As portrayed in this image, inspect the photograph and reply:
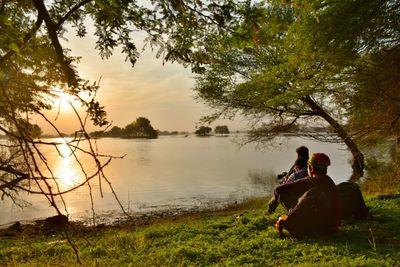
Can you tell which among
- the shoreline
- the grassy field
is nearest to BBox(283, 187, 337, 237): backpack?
the grassy field

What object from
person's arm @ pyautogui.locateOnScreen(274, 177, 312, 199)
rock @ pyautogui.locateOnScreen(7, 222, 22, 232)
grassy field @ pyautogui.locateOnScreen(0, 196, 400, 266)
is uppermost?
person's arm @ pyautogui.locateOnScreen(274, 177, 312, 199)

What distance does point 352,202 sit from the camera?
9.90 meters

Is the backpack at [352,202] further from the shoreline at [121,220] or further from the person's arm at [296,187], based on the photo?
the shoreline at [121,220]

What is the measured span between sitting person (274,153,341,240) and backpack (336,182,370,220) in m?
1.29

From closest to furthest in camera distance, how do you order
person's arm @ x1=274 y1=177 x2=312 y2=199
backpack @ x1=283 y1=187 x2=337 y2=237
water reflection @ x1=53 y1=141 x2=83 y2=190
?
water reflection @ x1=53 y1=141 x2=83 y2=190 → backpack @ x1=283 y1=187 x2=337 y2=237 → person's arm @ x1=274 y1=177 x2=312 y2=199

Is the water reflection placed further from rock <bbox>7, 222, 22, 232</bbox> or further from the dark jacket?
the dark jacket

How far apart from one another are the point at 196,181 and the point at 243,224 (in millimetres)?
24564

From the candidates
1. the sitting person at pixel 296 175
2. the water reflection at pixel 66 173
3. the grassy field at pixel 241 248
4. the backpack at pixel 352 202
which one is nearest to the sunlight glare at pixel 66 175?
the water reflection at pixel 66 173

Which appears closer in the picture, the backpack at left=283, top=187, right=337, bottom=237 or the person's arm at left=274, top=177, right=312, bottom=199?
the backpack at left=283, top=187, right=337, bottom=237

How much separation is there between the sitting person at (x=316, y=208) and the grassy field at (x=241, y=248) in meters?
0.24

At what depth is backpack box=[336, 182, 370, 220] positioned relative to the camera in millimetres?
9812

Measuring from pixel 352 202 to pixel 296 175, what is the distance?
4.87 feet

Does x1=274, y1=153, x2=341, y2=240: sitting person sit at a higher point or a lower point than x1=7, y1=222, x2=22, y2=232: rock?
higher

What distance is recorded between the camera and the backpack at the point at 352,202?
32.2ft
